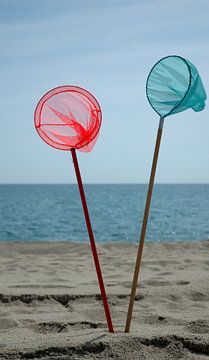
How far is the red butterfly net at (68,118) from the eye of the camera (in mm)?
3645

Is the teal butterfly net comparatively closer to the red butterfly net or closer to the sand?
the red butterfly net

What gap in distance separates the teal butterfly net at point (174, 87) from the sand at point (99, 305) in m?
1.37

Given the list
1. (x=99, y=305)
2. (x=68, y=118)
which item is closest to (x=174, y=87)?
(x=68, y=118)

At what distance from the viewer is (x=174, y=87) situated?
3672 millimetres

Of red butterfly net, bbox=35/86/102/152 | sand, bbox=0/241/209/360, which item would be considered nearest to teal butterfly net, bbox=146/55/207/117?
red butterfly net, bbox=35/86/102/152

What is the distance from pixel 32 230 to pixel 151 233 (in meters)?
6.38

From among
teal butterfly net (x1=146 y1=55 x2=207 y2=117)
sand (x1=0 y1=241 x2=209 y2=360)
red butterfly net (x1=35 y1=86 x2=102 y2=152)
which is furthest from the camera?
red butterfly net (x1=35 y1=86 x2=102 y2=152)

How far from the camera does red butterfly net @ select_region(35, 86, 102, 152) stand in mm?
3645

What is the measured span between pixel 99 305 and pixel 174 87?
6.55 ft

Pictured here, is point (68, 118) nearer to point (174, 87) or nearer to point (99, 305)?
point (174, 87)

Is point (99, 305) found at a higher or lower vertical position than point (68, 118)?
lower

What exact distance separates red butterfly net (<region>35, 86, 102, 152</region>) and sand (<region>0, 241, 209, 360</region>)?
46.6 inches

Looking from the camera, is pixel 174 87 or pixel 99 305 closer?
pixel 174 87

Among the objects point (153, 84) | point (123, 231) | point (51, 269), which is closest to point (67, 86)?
point (153, 84)
